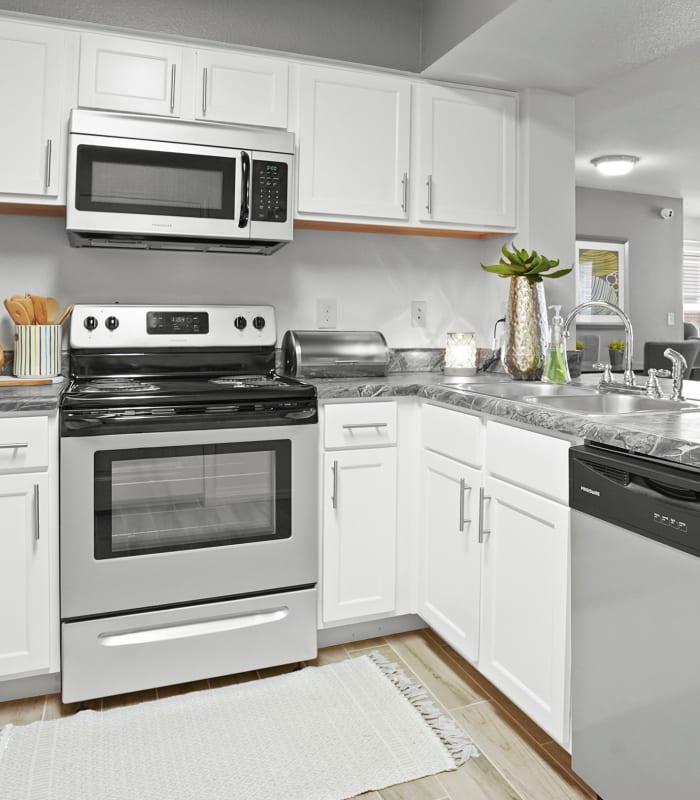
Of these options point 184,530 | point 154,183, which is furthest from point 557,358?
point 154,183

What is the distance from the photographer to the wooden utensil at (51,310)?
2.29 meters

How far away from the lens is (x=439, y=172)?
103 inches

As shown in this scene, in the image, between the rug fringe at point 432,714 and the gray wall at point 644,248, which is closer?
the rug fringe at point 432,714

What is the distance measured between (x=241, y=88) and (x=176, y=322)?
84 cm

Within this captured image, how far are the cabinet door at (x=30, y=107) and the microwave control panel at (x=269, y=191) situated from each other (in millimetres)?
630

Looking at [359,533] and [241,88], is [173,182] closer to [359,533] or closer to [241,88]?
[241,88]

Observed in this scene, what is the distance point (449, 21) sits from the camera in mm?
2475

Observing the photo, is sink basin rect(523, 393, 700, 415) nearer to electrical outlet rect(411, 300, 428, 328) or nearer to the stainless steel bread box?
the stainless steel bread box

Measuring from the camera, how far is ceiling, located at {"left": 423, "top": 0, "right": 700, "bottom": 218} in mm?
2084

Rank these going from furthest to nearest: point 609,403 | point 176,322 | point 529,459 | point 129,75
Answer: point 176,322, point 129,75, point 609,403, point 529,459

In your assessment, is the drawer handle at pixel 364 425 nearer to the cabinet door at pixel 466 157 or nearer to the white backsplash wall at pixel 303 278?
the white backsplash wall at pixel 303 278

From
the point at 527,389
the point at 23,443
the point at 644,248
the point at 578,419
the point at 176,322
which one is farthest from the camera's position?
the point at 644,248

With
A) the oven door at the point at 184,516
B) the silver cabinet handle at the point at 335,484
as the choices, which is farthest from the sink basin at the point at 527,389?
the oven door at the point at 184,516

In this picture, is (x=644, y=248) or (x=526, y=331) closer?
(x=526, y=331)
